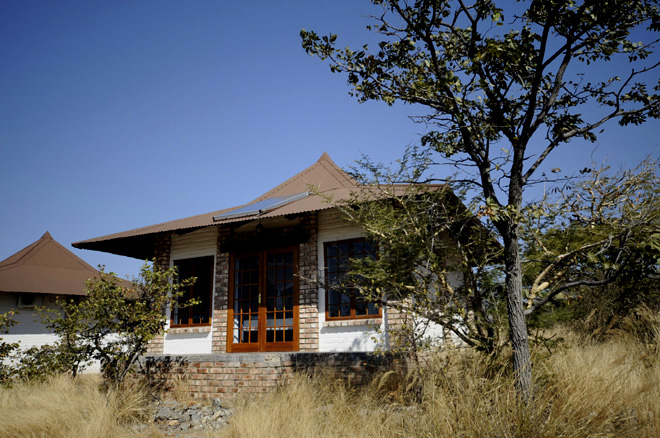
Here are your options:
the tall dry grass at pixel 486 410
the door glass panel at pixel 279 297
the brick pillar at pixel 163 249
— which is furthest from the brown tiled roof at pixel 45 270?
the tall dry grass at pixel 486 410

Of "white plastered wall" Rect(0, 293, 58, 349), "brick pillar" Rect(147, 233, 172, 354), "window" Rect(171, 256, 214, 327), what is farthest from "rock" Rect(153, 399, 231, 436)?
"white plastered wall" Rect(0, 293, 58, 349)

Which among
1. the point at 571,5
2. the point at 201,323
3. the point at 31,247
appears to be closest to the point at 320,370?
the point at 201,323

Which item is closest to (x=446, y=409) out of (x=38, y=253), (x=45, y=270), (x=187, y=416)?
(x=187, y=416)

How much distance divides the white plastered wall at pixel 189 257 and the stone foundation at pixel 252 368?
1418 millimetres

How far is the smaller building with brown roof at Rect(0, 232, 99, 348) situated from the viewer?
1431 centimetres

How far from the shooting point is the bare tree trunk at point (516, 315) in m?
3.93

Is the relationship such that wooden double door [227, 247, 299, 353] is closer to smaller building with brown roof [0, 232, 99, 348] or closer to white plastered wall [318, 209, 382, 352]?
white plastered wall [318, 209, 382, 352]

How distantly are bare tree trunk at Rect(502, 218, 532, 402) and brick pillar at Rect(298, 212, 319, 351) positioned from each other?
475 centimetres

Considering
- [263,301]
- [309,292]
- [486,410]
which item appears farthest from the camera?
[263,301]

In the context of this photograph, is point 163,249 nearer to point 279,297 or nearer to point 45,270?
point 279,297

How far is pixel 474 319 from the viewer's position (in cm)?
512

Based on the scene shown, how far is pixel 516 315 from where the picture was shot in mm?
4059

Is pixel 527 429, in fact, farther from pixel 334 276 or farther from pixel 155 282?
pixel 155 282

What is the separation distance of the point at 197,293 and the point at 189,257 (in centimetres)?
88
